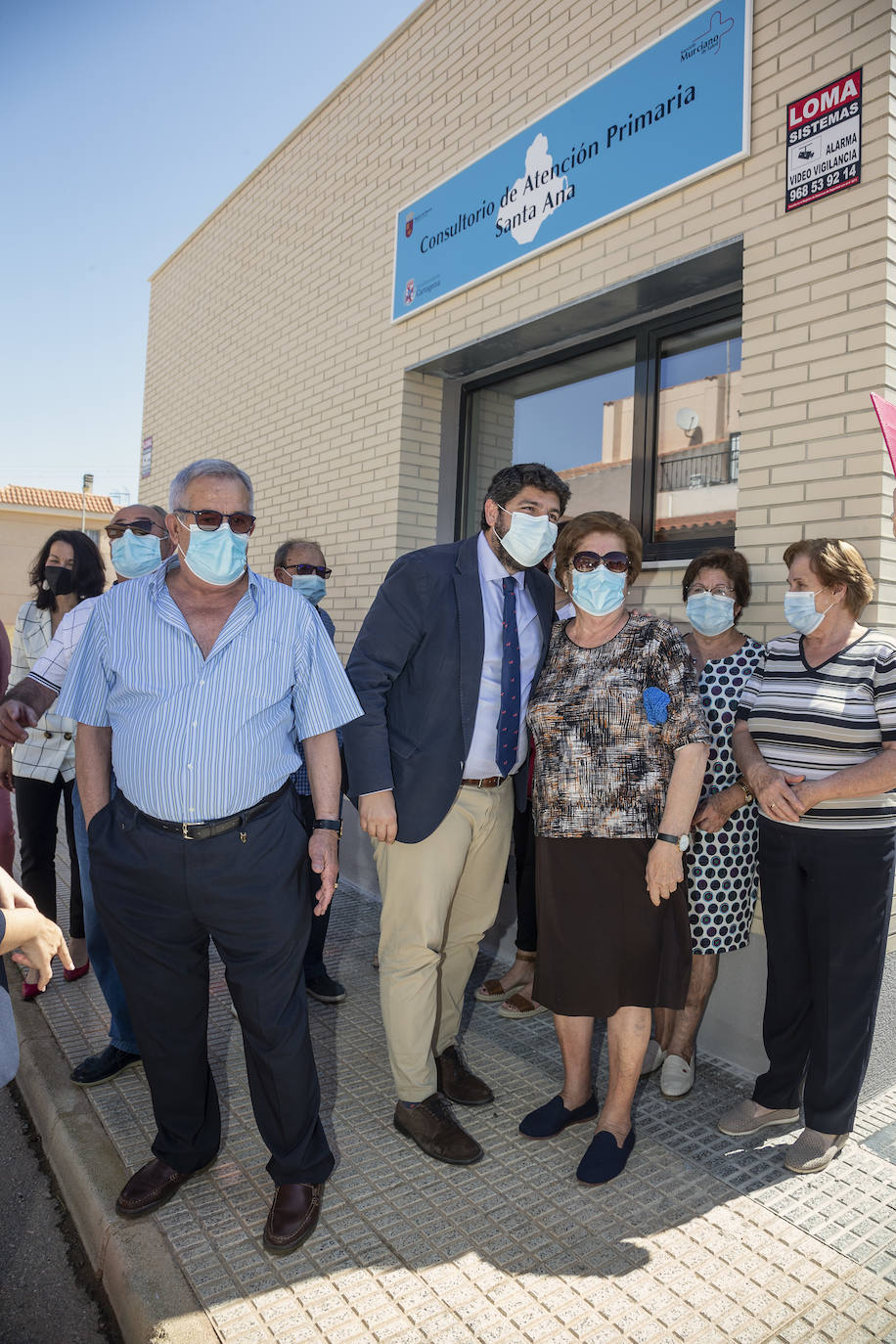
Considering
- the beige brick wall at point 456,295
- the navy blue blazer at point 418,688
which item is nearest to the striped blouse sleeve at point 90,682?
the navy blue blazer at point 418,688

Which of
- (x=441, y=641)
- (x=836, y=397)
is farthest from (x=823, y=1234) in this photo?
(x=836, y=397)

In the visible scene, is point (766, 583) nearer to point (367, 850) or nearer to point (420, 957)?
point (420, 957)

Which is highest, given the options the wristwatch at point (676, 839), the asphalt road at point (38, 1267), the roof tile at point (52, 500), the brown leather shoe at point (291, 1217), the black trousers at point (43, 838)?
the roof tile at point (52, 500)

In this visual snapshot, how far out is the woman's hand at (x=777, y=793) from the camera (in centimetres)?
290

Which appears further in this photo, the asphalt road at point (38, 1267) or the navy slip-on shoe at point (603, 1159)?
the navy slip-on shoe at point (603, 1159)

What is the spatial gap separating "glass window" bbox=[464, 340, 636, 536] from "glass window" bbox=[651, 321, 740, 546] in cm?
28

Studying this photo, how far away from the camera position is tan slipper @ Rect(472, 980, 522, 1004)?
4.26 metres

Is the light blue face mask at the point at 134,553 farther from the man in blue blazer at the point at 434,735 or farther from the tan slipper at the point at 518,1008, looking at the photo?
the tan slipper at the point at 518,1008

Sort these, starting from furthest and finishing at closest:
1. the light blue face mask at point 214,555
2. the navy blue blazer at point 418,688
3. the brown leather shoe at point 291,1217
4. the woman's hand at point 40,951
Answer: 1. the navy blue blazer at point 418,688
2. the light blue face mask at point 214,555
3. the brown leather shoe at point 291,1217
4. the woman's hand at point 40,951

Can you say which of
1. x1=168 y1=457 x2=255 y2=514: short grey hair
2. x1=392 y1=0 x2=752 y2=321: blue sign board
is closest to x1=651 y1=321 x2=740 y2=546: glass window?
x1=392 y1=0 x2=752 y2=321: blue sign board

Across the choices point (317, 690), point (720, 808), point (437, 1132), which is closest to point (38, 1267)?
point (437, 1132)

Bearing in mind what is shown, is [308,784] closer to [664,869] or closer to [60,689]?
[60,689]

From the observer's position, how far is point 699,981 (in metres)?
3.53

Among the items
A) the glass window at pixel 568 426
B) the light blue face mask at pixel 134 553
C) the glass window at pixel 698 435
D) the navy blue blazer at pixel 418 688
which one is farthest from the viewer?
the glass window at pixel 568 426
